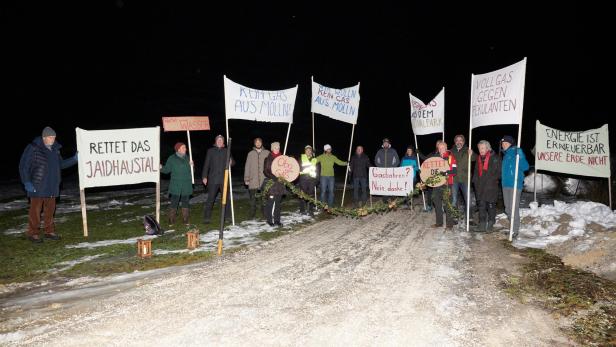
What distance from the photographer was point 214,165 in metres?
10.4

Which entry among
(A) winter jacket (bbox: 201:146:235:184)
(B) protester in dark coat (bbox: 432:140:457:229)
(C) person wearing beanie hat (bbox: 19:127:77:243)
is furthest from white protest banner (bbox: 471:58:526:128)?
(C) person wearing beanie hat (bbox: 19:127:77:243)

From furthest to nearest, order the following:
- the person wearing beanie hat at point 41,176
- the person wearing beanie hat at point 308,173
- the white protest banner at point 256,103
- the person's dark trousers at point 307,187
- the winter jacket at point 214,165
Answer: the person's dark trousers at point 307,187, the person wearing beanie hat at point 308,173, the white protest banner at point 256,103, the winter jacket at point 214,165, the person wearing beanie hat at point 41,176

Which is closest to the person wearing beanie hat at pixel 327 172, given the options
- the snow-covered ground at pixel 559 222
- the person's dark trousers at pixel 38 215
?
the snow-covered ground at pixel 559 222

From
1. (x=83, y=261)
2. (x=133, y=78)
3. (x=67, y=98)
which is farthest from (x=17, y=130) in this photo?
(x=83, y=261)

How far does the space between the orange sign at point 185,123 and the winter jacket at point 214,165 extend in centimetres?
77

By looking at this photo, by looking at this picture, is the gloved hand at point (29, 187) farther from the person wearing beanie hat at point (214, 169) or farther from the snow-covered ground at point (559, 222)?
the snow-covered ground at point (559, 222)

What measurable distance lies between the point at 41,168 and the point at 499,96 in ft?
31.0

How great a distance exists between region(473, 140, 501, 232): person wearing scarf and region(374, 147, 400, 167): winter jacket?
166 inches

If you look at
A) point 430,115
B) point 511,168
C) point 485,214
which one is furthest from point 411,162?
point 511,168

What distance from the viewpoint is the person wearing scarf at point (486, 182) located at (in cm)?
942

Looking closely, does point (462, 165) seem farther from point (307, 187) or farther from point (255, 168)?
point (255, 168)

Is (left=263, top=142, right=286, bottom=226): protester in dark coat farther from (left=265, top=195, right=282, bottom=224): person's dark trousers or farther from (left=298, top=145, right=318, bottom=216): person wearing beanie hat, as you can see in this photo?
(left=298, top=145, right=318, bottom=216): person wearing beanie hat

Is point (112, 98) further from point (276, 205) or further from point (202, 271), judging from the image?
point (202, 271)

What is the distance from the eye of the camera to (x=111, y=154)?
912 centimetres
